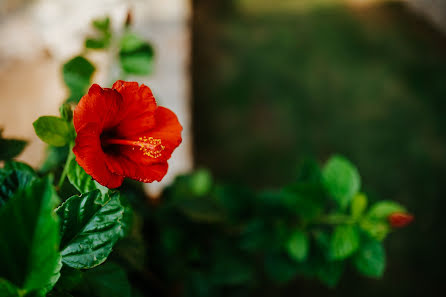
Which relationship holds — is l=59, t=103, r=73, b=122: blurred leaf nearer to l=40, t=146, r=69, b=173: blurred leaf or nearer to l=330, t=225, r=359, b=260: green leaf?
l=40, t=146, r=69, b=173: blurred leaf

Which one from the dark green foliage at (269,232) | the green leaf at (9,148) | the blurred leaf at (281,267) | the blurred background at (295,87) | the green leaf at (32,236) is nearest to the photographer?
the green leaf at (32,236)

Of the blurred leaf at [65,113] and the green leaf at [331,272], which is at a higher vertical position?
the blurred leaf at [65,113]

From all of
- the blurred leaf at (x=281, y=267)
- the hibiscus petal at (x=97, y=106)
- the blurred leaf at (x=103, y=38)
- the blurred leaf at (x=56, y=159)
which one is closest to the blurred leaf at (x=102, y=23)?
the blurred leaf at (x=103, y=38)

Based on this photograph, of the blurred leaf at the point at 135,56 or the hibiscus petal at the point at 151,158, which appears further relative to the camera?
the blurred leaf at the point at 135,56

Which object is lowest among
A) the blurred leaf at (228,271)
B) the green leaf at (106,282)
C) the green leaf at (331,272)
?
the blurred leaf at (228,271)

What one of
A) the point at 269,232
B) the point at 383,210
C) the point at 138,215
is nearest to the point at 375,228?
the point at 383,210

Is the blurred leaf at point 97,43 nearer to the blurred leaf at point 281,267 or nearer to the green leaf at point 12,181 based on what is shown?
the green leaf at point 12,181
